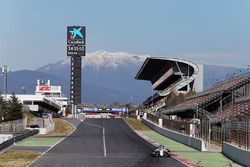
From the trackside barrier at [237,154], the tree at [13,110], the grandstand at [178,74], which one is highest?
the grandstand at [178,74]

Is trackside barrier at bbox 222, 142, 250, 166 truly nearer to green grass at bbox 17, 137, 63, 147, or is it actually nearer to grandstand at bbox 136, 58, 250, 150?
grandstand at bbox 136, 58, 250, 150

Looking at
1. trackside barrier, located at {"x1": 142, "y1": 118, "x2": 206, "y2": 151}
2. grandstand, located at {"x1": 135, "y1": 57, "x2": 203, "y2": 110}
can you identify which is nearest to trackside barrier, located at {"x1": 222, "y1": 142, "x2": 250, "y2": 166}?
trackside barrier, located at {"x1": 142, "y1": 118, "x2": 206, "y2": 151}

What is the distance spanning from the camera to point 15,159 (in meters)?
34.8

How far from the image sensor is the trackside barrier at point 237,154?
30.7 m

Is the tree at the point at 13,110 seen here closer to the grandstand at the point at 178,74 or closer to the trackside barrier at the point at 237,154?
the grandstand at the point at 178,74

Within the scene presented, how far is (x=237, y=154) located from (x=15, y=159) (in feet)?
42.3

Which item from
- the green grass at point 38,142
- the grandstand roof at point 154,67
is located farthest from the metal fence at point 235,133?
→ the grandstand roof at point 154,67

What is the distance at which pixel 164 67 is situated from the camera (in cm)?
14812

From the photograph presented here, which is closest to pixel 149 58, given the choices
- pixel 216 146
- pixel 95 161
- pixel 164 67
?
pixel 164 67

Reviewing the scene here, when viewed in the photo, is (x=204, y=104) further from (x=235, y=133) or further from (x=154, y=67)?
(x=154, y=67)

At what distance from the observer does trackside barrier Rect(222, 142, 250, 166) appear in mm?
30688

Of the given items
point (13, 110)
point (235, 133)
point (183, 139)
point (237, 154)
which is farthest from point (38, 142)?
point (13, 110)

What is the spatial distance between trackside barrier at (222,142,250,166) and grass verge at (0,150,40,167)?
1151 centimetres

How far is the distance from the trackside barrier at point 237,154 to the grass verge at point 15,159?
1151 centimetres
